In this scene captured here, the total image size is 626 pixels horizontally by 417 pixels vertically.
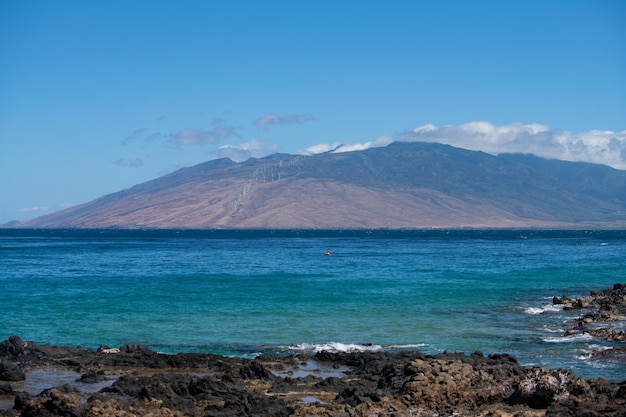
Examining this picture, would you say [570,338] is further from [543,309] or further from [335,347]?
[543,309]

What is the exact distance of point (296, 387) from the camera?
65.2 feet

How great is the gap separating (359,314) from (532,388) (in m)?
19.5

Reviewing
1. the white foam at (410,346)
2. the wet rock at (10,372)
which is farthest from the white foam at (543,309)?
the wet rock at (10,372)

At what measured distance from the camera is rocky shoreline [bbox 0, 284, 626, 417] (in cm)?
1672

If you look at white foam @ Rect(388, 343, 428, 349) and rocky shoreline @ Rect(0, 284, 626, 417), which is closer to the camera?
rocky shoreline @ Rect(0, 284, 626, 417)

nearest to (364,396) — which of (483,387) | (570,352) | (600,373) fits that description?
(483,387)

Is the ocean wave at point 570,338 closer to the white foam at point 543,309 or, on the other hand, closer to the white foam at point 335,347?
the white foam at point 335,347

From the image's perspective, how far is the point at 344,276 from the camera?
59750 millimetres

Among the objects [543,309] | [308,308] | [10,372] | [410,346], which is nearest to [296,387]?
[10,372]

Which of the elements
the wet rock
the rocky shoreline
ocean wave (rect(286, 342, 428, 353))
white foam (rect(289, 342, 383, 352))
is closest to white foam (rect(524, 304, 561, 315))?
ocean wave (rect(286, 342, 428, 353))

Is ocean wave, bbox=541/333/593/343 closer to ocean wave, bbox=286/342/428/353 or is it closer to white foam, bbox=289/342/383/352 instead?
ocean wave, bbox=286/342/428/353

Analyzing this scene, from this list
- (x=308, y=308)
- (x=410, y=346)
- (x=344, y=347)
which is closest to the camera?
(x=344, y=347)

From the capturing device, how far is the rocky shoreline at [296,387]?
16719 mm

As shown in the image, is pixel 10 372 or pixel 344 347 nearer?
pixel 10 372
